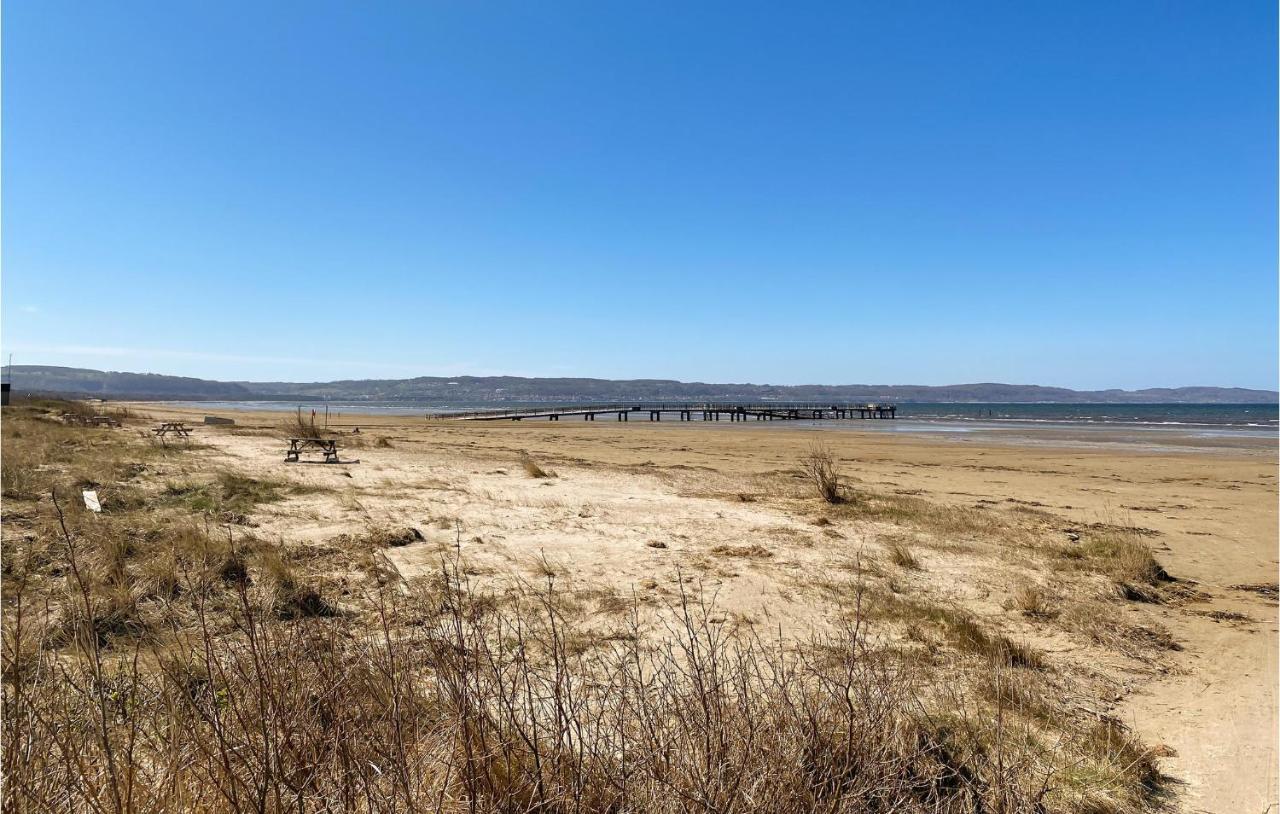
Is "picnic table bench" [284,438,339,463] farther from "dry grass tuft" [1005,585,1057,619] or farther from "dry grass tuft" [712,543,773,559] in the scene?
"dry grass tuft" [1005,585,1057,619]

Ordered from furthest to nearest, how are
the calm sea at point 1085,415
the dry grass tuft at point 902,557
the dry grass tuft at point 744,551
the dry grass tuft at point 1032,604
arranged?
the calm sea at point 1085,415 < the dry grass tuft at point 744,551 < the dry grass tuft at point 902,557 < the dry grass tuft at point 1032,604

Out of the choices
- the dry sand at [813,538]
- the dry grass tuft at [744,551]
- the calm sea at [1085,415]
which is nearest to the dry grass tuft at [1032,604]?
the dry sand at [813,538]

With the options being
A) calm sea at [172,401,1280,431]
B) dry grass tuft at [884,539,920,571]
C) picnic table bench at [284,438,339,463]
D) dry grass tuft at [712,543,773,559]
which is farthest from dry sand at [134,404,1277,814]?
calm sea at [172,401,1280,431]

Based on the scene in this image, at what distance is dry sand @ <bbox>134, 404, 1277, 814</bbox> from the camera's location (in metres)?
4.57

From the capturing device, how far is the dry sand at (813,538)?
4.57m

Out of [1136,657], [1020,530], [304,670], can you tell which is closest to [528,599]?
[304,670]

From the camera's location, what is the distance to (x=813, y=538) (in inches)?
375

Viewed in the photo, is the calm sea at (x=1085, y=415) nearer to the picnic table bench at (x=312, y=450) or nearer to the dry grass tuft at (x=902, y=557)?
the dry grass tuft at (x=902, y=557)

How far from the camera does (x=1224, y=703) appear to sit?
466 centimetres

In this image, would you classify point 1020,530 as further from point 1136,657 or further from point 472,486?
point 472,486

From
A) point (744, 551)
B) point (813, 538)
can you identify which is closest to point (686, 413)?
point (813, 538)

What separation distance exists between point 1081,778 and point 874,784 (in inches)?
64.5

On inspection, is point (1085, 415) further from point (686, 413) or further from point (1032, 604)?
point (1032, 604)

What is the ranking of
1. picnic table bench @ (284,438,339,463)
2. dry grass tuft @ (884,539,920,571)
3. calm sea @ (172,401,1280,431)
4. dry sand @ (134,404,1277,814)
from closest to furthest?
dry sand @ (134,404,1277,814) → dry grass tuft @ (884,539,920,571) → picnic table bench @ (284,438,339,463) → calm sea @ (172,401,1280,431)
